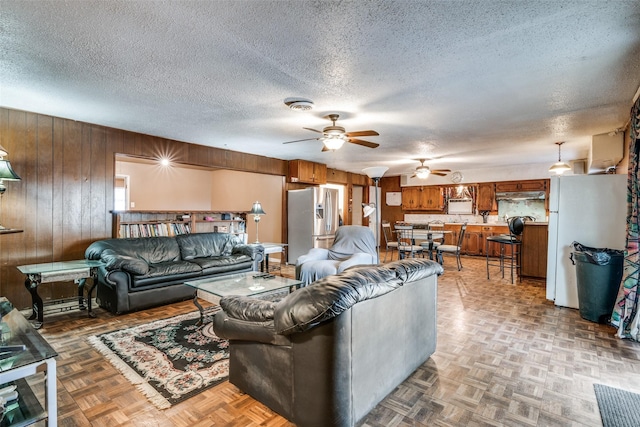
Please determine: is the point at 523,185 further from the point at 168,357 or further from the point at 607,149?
the point at 168,357

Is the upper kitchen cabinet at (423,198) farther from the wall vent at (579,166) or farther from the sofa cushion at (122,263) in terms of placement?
the sofa cushion at (122,263)

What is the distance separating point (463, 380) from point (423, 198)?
770cm

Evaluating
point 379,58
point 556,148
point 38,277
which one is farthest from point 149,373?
point 556,148

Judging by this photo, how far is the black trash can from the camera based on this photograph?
3352 millimetres

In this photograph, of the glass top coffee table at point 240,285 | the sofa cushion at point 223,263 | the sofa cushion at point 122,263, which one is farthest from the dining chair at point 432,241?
the sofa cushion at point 122,263

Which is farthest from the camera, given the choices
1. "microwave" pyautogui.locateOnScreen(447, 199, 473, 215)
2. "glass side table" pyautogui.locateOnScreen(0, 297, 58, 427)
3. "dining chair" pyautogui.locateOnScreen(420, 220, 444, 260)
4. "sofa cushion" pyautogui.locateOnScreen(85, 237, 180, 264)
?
"microwave" pyautogui.locateOnScreen(447, 199, 473, 215)

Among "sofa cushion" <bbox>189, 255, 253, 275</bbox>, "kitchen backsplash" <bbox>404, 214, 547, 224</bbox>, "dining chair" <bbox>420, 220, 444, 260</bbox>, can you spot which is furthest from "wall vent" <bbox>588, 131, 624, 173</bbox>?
"sofa cushion" <bbox>189, 255, 253, 275</bbox>

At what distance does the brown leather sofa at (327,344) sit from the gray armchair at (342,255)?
6.75 ft

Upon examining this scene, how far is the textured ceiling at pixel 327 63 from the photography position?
1788 millimetres

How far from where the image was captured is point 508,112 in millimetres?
3541

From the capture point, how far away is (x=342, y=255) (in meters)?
4.66

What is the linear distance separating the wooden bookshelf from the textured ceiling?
143 cm

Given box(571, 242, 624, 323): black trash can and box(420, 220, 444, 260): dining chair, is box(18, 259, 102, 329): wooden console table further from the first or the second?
box(571, 242, 624, 323): black trash can

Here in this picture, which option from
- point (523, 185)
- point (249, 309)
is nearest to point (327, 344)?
point (249, 309)
